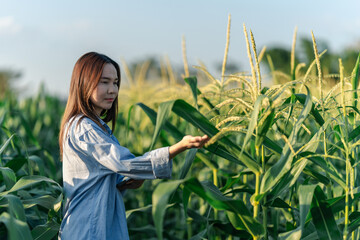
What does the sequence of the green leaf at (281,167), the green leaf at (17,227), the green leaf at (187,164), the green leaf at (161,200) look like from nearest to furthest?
the green leaf at (161,200)
the green leaf at (17,227)
the green leaf at (281,167)
the green leaf at (187,164)

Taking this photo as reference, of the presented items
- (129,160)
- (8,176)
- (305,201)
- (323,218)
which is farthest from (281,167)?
(8,176)

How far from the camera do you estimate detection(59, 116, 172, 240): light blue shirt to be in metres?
1.73

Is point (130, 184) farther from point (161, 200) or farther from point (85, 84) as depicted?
point (161, 200)

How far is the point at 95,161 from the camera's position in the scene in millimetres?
→ 1875

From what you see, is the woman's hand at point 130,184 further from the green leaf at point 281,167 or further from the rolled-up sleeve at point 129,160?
the green leaf at point 281,167

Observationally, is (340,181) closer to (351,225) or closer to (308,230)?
(351,225)

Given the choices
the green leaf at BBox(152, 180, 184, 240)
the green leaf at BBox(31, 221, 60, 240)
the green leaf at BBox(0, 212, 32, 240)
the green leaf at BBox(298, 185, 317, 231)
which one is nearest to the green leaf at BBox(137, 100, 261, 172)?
the green leaf at BBox(298, 185, 317, 231)

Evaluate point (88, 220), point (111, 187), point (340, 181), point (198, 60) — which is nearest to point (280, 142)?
point (340, 181)

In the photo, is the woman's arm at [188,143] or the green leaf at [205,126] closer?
the woman's arm at [188,143]

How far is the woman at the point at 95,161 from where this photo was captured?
1721 mm

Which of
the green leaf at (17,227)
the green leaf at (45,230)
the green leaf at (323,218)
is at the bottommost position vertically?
the green leaf at (45,230)

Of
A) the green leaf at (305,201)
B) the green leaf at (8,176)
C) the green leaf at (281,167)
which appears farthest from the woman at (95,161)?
the green leaf at (305,201)

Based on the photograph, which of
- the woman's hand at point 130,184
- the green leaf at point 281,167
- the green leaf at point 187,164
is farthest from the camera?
the woman's hand at point 130,184

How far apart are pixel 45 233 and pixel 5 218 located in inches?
19.1
